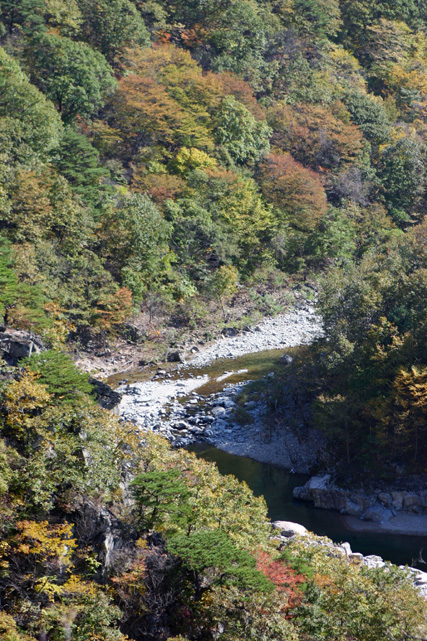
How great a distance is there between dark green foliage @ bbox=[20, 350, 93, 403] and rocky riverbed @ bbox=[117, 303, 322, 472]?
373 inches

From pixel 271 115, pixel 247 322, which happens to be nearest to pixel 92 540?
pixel 247 322

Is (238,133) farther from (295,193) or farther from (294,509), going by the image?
(294,509)

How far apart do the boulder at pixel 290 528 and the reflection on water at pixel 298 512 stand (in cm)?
151

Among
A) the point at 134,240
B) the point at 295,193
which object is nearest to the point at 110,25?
the point at 295,193

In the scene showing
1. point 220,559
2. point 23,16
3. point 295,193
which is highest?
point 23,16

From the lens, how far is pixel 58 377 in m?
18.2

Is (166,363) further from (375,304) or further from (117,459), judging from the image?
(117,459)

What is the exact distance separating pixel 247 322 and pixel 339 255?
444 inches

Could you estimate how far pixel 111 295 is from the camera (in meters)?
35.9

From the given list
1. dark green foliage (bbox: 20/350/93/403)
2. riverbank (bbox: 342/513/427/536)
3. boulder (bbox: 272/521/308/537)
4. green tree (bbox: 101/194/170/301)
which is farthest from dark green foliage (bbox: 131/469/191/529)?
green tree (bbox: 101/194/170/301)

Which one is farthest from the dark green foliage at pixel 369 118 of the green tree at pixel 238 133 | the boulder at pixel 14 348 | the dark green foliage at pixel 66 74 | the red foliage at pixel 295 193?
the boulder at pixel 14 348

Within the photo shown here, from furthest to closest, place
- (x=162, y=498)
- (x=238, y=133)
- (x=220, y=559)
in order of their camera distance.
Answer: (x=238, y=133), (x=162, y=498), (x=220, y=559)

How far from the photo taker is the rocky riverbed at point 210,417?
87.8ft

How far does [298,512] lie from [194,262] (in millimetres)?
23054
